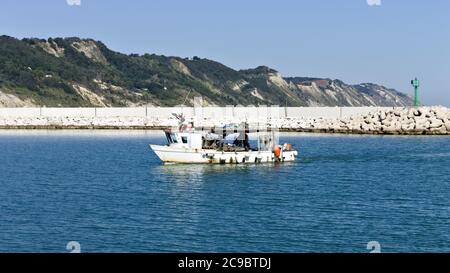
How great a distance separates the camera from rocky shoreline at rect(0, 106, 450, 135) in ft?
395

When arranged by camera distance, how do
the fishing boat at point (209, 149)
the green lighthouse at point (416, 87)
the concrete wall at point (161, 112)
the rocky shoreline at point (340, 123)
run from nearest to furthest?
the fishing boat at point (209, 149) → the rocky shoreline at point (340, 123) → the green lighthouse at point (416, 87) → the concrete wall at point (161, 112)

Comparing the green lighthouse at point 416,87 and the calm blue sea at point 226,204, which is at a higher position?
the green lighthouse at point 416,87

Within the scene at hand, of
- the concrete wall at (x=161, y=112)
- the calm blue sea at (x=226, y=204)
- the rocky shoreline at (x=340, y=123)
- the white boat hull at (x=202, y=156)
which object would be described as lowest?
the calm blue sea at (x=226, y=204)

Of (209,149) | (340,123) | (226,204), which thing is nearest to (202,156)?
(209,149)

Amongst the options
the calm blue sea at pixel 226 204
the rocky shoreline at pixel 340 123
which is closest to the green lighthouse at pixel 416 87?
the rocky shoreline at pixel 340 123

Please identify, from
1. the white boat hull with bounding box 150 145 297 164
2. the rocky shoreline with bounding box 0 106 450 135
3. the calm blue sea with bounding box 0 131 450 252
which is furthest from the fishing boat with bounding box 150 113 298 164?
the rocky shoreline with bounding box 0 106 450 135

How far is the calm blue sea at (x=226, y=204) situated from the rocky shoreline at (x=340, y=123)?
3910 cm

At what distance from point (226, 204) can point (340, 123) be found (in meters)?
91.5

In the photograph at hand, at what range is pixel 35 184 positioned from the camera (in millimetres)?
52438

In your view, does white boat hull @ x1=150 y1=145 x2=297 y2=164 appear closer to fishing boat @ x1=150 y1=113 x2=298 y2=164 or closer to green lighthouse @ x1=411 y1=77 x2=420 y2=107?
fishing boat @ x1=150 y1=113 x2=298 y2=164

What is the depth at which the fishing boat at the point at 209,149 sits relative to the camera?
2500 inches

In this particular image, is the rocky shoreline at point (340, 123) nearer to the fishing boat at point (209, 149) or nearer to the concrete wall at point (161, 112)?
the concrete wall at point (161, 112)

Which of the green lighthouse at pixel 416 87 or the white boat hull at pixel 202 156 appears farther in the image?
the green lighthouse at pixel 416 87

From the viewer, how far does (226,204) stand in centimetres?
4188
